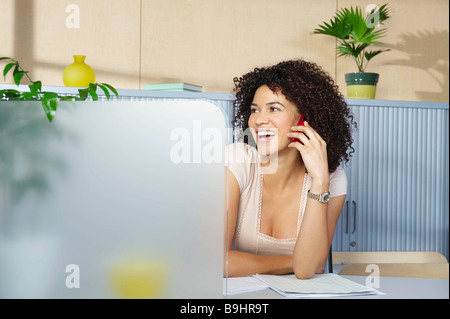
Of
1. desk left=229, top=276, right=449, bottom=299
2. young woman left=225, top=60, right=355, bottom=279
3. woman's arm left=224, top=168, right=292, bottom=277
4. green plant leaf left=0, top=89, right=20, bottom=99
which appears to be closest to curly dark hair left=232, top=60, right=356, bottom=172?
young woman left=225, top=60, right=355, bottom=279

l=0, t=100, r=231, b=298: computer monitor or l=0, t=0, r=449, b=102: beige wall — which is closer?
l=0, t=100, r=231, b=298: computer monitor

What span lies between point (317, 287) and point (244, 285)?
15cm

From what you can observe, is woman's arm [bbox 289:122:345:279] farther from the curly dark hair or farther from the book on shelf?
the book on shelf

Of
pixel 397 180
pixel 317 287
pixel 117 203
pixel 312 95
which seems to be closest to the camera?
pixel 117 203

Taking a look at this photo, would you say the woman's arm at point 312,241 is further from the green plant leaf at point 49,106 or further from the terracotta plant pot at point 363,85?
the terracotta plant pot at point 363,85

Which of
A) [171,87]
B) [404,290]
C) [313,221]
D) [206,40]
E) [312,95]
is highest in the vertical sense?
[206,40]

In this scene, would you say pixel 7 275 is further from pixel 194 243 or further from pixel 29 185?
pixel 194 243

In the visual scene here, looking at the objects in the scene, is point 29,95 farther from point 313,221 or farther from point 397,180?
point 397,180

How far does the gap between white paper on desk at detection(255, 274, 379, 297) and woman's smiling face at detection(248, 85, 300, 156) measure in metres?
0.69

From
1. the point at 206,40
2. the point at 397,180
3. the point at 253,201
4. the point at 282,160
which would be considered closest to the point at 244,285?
the point at 253,201

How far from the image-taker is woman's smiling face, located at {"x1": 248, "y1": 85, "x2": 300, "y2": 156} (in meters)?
1.77

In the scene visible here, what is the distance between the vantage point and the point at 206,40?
3189 millimetres

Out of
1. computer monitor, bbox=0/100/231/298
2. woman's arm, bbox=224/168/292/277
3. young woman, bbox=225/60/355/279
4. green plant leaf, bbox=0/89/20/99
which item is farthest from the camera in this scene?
young woman, bbox=225/60/355/279
